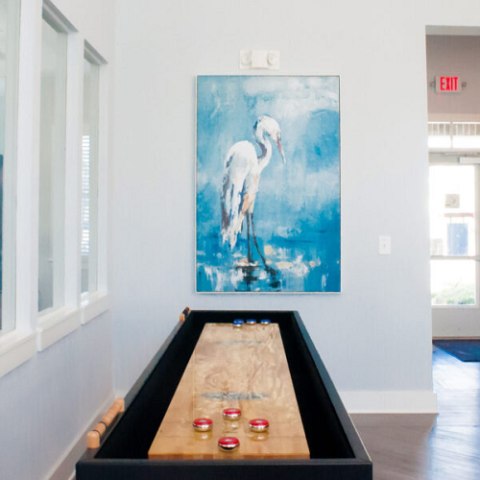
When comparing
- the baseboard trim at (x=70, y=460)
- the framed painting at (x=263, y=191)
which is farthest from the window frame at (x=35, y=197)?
the framed painting at (x=263, y=191)

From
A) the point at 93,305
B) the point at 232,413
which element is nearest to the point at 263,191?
the point at 93,305

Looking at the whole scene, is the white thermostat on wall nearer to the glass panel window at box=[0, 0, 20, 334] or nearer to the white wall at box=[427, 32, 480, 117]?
the white wall at box=[427, 32, 480, 117]

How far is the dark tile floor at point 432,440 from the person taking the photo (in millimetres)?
2568

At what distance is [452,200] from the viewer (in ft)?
18.6

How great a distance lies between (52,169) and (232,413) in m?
1.76

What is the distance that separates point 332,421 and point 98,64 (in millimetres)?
2862

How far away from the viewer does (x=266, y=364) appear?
189cm

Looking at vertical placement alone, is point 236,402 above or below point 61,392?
above

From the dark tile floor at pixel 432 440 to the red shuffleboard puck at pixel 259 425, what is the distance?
1535 mm

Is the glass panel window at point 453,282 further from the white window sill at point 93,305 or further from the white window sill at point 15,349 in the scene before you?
the white window sill at point 15,349

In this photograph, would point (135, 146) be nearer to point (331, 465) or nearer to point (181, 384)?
point (181, 384)

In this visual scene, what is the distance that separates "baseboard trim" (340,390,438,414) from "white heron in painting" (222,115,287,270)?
1.08 m

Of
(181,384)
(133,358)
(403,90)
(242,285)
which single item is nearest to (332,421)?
(181,384)

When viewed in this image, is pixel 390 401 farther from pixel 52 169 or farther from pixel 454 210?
pixel 454 210
